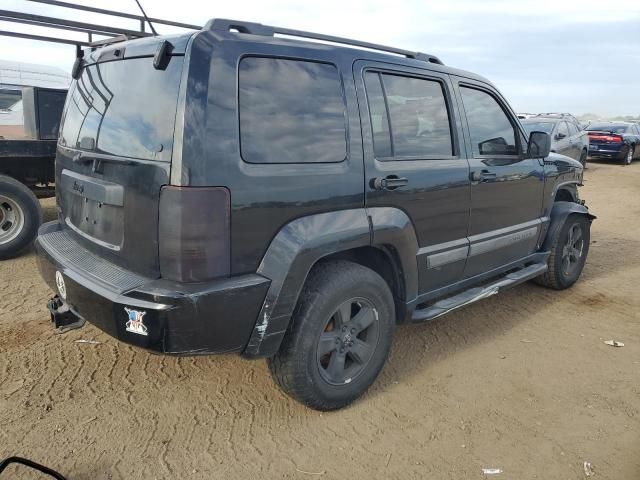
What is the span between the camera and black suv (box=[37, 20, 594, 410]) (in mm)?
2260

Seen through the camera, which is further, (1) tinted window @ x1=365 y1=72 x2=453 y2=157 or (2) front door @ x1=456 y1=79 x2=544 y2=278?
(2) front door @ x1=456 y1=79 x2=544 y2=278

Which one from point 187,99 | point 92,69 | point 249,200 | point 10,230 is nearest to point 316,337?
point 249,200

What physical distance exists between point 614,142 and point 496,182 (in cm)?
1672

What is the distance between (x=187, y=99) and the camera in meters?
2.23

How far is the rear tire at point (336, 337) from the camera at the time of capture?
2678 mm

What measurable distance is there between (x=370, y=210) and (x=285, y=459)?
1352 mm

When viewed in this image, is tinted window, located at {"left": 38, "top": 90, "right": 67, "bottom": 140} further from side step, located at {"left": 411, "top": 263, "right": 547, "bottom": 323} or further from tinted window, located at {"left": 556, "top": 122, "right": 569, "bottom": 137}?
tinted window, located at {"left": 556, "top": 122, "right": 569, "bottom": 137}

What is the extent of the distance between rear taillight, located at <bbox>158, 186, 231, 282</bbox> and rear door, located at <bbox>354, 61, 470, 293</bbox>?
0.92m

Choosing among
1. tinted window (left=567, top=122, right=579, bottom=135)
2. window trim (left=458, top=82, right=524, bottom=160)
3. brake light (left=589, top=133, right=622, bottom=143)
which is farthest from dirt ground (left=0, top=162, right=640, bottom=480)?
brake light (left=589, top=133, right=622, bottom=143)

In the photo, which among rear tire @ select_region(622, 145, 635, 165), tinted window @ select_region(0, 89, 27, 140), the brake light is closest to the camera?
tinted window @ select_region(0, 89, 27, 140)

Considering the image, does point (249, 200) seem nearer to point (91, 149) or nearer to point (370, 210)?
point (370, 210)

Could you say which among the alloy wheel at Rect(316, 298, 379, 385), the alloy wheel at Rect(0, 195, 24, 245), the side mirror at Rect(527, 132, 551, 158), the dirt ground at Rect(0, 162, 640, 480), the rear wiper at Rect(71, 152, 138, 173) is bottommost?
the dirt ground at Rect(0, 162, 640, 480)

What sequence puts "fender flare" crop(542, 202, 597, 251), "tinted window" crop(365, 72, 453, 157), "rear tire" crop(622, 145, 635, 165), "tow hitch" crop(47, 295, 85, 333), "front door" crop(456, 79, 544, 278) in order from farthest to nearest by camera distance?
"rear tire" crop(622, 145, 635, 165) < "fender flare" crop(542, 202, 597, 251) < "front door" crop(456, 79, 544, 278) < "tinted window" crop(365, 72, 453, 157) < "tow hitch" crop(47, 295, 85, 333)

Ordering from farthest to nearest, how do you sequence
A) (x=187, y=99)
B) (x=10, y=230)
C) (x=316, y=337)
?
(x=10, y=230) < (x=316, y=337) < (x=187, y=99)
